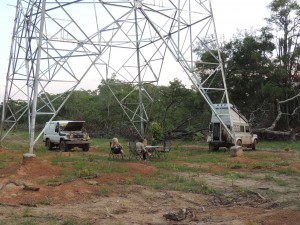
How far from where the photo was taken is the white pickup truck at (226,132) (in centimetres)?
2670

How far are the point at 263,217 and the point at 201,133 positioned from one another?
29228 millimetres

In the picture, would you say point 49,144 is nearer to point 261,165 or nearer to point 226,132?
point 226,132

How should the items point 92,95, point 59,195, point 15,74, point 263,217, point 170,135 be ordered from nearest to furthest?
Answer: point 263,217, point 59,195, point 15,74, point 170,135, point 92,95

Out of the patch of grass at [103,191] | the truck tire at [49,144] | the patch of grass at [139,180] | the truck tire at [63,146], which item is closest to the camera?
the patch of grass at [103,191]

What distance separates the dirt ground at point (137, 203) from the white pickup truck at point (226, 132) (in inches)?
477

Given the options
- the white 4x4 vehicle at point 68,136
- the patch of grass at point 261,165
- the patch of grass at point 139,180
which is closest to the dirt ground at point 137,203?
the patch of grass at point 139,180

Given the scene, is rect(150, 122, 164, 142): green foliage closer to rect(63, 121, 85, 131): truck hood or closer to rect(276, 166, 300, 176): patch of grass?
rect(63, 121, 85, 131): truck hood

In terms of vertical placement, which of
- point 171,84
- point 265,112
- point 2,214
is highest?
point 171,84

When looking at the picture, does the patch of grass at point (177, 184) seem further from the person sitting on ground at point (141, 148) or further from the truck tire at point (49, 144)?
the truck tire at point (49, 144)

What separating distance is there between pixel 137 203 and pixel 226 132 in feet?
56.0

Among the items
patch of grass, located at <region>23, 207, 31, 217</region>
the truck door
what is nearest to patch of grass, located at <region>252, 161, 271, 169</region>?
the truck door

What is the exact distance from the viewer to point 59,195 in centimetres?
1125

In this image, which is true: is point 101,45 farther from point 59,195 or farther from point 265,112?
point 265,112

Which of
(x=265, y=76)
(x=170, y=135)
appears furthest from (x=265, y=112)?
(x=170, y=135)
